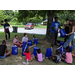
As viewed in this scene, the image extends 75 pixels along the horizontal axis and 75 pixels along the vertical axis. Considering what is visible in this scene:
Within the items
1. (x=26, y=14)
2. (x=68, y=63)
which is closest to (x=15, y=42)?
(x=68, y=63)

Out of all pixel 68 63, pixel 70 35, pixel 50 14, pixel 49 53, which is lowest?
pixel 68 63

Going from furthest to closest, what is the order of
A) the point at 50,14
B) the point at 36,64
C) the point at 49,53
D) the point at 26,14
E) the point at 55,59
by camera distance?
the point at 26,14 < the point at 50,14 < the point at 49,53 < the point at 55,59 < the point at 36,64

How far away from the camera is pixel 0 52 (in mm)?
3861

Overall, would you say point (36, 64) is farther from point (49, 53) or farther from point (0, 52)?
point (0, 52)

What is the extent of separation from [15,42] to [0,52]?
1.83 m

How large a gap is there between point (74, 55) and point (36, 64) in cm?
235

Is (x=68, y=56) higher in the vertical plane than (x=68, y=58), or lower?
higher

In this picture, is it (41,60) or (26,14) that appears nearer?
(41,60)

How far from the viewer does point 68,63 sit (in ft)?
13.4

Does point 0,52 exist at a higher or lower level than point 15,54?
higher
